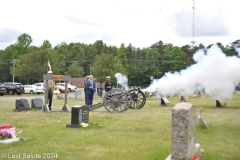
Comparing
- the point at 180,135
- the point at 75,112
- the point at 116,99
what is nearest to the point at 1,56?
the point at 116,99

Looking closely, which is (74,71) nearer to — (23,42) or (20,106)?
(23,42)

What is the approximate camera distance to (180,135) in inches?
240

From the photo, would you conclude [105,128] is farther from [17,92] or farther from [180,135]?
[17,92]

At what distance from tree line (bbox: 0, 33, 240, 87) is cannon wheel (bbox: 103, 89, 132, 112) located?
12.0 m

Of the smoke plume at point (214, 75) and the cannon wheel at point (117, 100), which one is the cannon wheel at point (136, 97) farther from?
the smoke plume at point (214, 75)

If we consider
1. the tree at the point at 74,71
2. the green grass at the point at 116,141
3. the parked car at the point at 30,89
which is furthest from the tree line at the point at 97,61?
the green grass at the point at 116,141

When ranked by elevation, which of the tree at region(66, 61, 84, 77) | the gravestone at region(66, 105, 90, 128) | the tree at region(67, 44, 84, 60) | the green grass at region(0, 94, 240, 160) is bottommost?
the green grass at region(0, 94, 240, 160)

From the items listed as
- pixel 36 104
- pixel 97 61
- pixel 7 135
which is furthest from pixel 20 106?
pixel 97 61

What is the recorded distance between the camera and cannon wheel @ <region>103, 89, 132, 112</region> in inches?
631

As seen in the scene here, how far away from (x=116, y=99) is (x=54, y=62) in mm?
35832

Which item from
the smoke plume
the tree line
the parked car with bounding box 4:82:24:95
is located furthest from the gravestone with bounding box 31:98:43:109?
the parked car with bounding box 4:82:24:95

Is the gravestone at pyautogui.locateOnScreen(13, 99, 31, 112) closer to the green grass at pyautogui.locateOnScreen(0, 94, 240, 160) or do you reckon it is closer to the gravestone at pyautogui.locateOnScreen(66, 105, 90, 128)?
the green grass at pyautogui.locateOnScreen(0, 94, 240, 160)

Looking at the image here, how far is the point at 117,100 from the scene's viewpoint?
52.6 ft

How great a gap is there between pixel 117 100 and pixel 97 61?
35.6m
